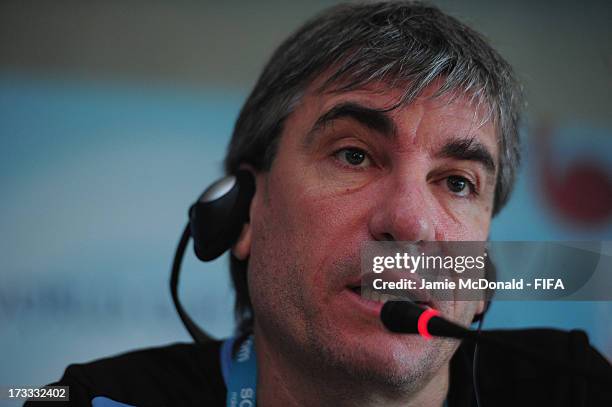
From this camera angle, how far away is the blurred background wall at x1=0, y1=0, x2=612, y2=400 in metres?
1.61

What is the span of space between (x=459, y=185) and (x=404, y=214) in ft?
0.77

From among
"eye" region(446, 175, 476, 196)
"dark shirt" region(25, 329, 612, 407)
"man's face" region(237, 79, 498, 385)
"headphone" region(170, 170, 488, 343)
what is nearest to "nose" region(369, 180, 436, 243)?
"man's face" region(237, 79, 498, 385)

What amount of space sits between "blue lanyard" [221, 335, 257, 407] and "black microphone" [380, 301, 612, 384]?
0.49 meters

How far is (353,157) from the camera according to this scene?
1146mm

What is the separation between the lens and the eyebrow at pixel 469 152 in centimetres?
113

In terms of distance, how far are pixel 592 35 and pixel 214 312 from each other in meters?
1.30

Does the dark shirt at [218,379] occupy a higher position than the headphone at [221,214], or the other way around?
the headphone at [221,214]

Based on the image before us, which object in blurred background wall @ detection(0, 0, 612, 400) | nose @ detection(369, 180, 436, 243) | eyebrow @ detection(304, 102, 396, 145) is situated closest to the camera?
nose @ detection(369, 180, 436, 243)

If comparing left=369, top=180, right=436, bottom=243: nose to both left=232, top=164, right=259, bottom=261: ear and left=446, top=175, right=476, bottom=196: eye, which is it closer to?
left=446, top=175, right=476, bottom=196: eye

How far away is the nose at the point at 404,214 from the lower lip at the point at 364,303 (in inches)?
3.7

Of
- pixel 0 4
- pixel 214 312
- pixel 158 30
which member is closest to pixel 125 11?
pixel 158 30

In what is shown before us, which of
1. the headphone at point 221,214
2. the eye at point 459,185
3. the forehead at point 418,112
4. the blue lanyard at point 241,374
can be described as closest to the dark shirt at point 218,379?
the blue lanyard at point 241,374

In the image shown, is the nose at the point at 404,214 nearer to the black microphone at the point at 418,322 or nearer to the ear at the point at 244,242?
the black microphone at the point at 418,322

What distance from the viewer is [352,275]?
102 cm
